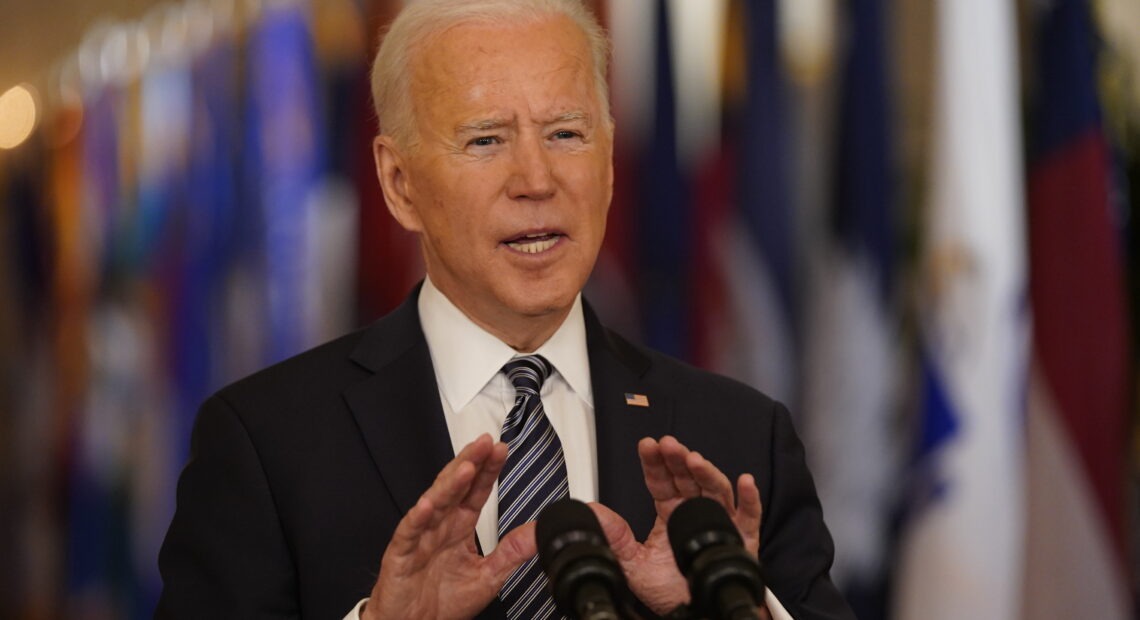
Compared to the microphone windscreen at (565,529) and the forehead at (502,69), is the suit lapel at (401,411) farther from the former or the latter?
the microphone windscreen at (565,529)

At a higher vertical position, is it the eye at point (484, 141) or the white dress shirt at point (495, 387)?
the eye at point (484, 141)

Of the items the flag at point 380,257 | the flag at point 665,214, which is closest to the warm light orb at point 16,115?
the flag at point 380,257

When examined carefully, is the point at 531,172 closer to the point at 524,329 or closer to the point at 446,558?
the point at 524,329

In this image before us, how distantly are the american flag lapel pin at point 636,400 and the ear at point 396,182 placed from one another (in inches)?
17.5

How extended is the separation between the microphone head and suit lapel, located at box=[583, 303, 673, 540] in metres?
0.61

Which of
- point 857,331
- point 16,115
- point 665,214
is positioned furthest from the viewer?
point 16,115

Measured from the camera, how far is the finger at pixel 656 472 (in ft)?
5.46

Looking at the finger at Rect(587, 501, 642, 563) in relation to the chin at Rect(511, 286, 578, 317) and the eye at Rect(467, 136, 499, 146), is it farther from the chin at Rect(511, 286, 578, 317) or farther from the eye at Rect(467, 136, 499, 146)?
the eye at Rect(467, 136, 499, 146)

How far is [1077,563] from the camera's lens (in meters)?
3.68

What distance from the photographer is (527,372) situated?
2104 millimetres

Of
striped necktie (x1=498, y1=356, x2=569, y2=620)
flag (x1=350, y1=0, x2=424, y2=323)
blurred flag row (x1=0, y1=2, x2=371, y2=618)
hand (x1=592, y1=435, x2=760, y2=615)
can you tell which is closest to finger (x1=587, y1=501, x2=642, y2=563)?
hand (x1=592, y1=435, x2=760, y2=615)

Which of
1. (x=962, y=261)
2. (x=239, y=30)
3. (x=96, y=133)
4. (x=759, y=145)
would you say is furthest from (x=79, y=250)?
(x=962, y=261)

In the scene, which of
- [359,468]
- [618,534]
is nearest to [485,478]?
[618,534]

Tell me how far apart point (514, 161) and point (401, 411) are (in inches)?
16.7
